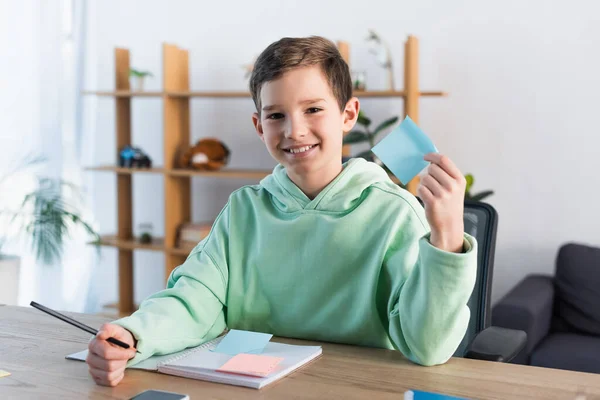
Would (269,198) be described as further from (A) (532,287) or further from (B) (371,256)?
(A) (532,287)

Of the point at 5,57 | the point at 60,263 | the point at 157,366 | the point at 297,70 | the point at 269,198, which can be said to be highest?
the point at 5,57

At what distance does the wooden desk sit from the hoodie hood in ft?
0.98

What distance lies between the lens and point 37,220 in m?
3.97

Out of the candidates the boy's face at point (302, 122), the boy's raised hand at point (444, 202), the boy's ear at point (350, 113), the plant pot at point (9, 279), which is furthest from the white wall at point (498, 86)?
the boy's raised hand at point (444, 202)

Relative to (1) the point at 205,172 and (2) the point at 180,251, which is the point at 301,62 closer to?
(1) the point at 205,172

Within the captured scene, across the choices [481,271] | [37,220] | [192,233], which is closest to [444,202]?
[481,271]

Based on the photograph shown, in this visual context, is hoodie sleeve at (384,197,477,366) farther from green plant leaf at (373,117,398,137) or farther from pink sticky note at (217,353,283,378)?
green plant leaf at (373,117,398,137)

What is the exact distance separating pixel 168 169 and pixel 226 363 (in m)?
2.93

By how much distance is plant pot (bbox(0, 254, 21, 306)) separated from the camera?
3711 millimetres

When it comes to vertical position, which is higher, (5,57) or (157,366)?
(5,57)

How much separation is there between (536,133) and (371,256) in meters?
2.45

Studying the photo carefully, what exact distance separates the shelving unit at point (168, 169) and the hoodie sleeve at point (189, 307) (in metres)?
2.22

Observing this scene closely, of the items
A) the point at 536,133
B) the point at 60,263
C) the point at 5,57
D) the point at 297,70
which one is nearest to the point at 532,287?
the point at 536,133

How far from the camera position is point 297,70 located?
4.81ft
